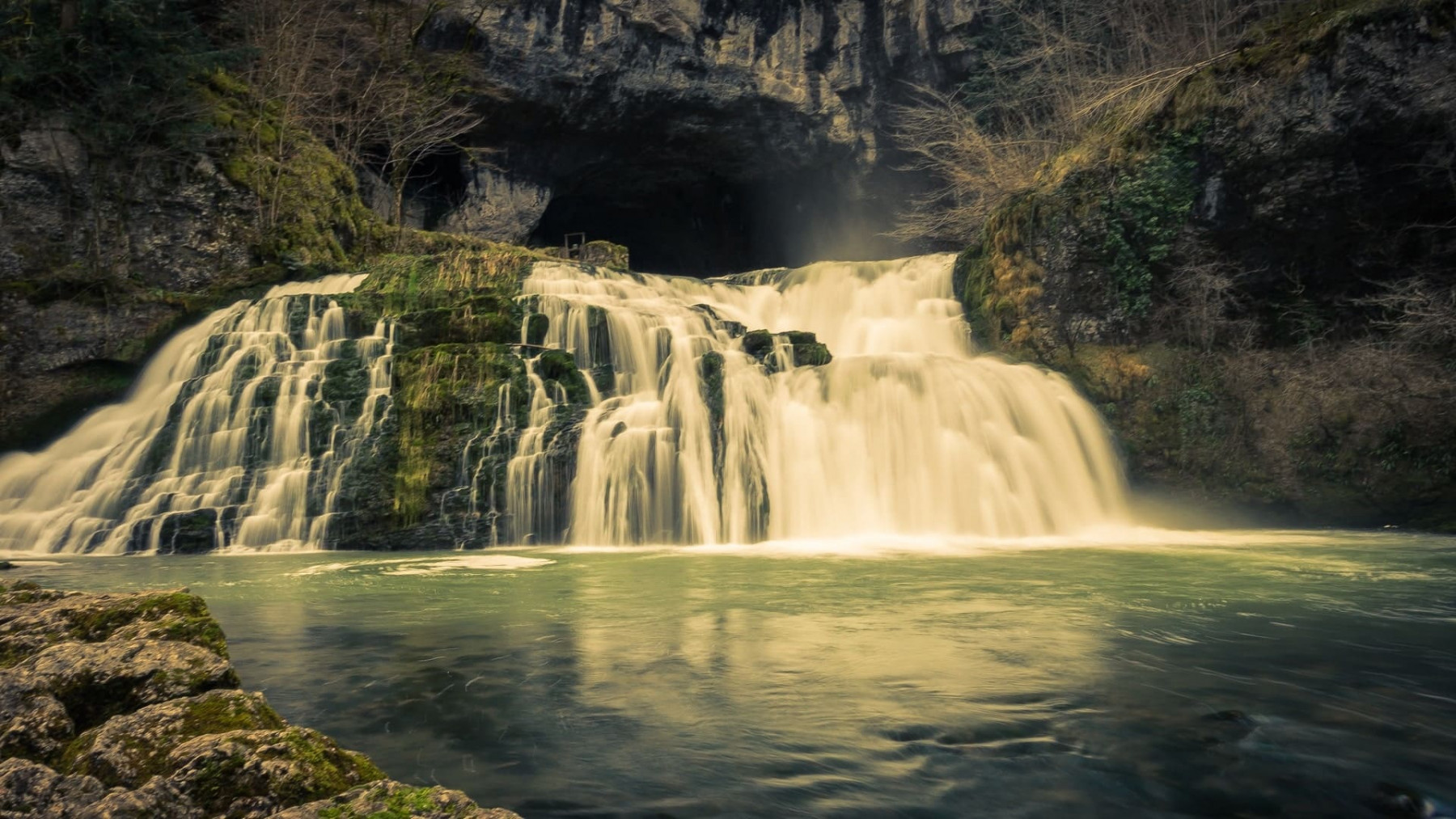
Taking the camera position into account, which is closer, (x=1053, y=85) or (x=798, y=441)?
(x=798, y=441)

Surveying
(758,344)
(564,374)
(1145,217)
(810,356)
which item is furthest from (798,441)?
(1145,217)

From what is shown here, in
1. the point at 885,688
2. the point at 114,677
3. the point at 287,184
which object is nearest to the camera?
the point at 114,677

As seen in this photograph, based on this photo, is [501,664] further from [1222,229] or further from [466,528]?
[1222,229]

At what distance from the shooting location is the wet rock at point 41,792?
2047 millimetres

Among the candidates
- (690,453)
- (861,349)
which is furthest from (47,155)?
(861,349)

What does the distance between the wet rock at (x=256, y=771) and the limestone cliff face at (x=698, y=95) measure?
24.2 m

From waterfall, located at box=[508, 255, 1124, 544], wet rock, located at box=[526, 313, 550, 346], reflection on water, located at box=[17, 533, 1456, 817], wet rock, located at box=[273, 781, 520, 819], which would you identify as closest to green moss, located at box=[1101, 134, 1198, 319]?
waterfall, located at box=[508, 255, 1124, 544]

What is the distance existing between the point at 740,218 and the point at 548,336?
63.2ft

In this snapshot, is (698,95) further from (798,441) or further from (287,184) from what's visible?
(798,441)

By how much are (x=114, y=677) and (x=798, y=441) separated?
35.4ft

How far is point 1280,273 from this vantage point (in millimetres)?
14070

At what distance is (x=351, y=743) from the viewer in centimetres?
322

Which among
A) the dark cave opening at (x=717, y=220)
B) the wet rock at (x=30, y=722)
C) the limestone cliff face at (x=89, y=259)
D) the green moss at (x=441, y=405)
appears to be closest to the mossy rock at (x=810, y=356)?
the green moss at (x=441, y=405)

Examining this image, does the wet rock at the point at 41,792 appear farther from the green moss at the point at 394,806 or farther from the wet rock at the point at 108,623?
the wet rock at the point at 108,623
